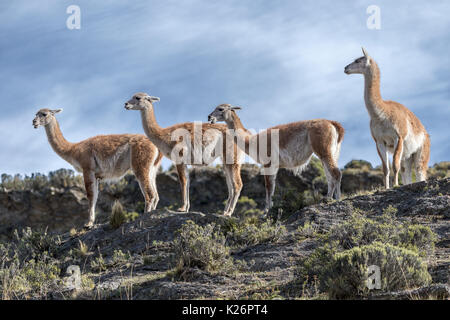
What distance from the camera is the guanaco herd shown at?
534 inches

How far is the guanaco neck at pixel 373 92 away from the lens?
45.4 ft

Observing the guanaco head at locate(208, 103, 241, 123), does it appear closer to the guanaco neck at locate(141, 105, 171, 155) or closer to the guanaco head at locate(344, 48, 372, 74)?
the guanaco neck at locate(141, 105, 171, 155)

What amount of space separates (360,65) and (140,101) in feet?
18.3

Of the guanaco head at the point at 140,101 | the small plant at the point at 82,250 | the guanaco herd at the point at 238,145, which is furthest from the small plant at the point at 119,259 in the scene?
the guanaco head at the point at 140,101

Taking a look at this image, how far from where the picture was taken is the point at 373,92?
46.0ft

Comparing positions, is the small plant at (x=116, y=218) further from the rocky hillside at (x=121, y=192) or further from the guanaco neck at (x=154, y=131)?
the rocky hillside at (x=121, y=192)

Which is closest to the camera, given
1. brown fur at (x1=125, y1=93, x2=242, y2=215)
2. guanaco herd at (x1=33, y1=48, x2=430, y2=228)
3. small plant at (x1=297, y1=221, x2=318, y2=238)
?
small plant at (x1=297, y1=221, x2=318, y2=238)

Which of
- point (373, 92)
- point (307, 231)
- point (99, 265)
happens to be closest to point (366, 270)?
point (307, 231)

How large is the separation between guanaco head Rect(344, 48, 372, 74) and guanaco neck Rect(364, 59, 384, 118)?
0.31 ft

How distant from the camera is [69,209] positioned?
77.2ft

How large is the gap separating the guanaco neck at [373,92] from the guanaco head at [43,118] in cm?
855

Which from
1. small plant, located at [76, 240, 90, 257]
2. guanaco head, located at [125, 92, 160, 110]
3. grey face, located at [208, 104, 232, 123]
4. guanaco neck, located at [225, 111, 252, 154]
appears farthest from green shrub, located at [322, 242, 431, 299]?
guanaco head, located at [125, 92, 160, 110]

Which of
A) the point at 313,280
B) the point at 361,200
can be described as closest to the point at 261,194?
the point at 361,200
